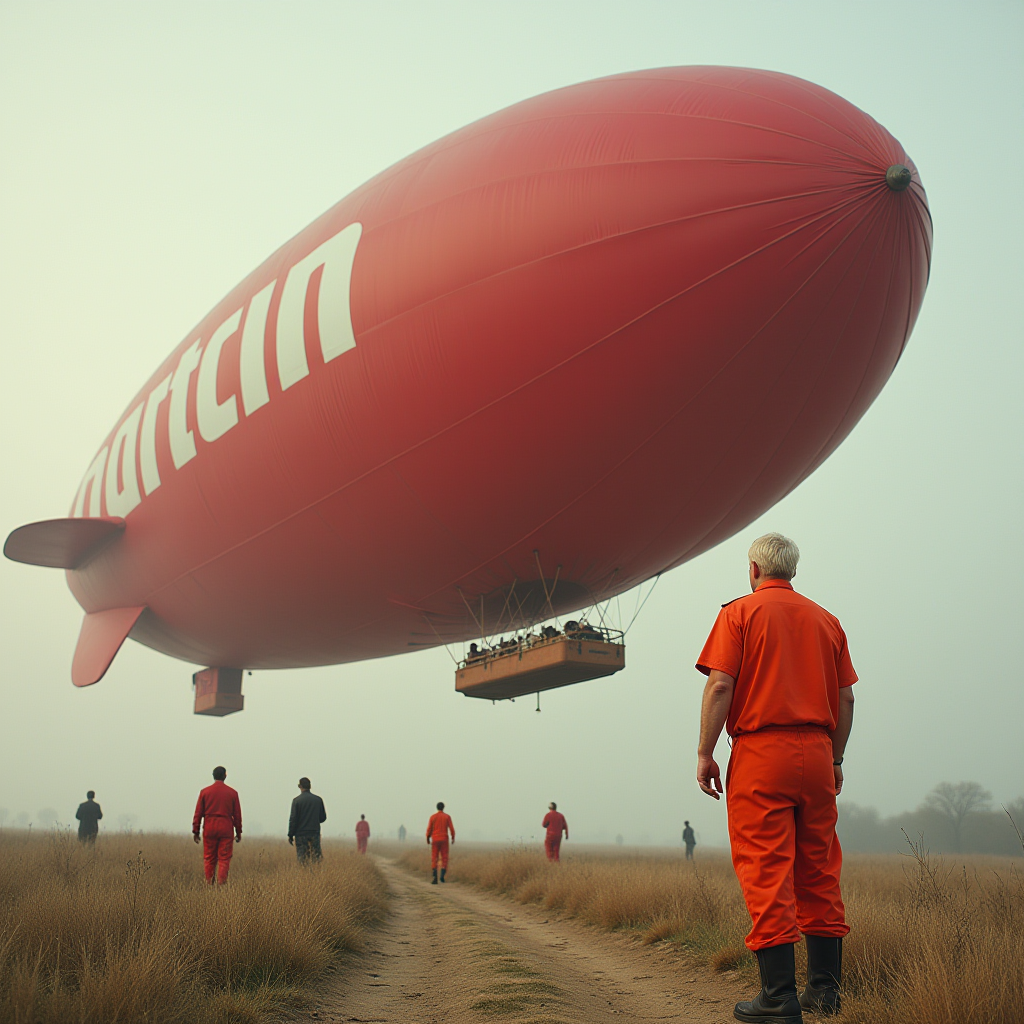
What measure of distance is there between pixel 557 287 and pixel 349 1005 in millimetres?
7052

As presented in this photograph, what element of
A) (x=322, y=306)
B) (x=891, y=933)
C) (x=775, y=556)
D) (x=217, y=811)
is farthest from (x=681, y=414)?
(x=217, y=811)

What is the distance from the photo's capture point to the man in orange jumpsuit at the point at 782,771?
3.67 meters

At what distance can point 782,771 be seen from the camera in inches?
147

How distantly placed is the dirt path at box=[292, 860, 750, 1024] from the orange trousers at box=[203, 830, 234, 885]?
2.49 metres

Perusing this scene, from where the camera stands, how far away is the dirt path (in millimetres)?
4789

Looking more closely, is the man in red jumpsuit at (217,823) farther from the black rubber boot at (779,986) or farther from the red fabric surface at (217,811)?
the black rubber boot at (779,986)

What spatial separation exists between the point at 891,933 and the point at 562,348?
20.8 ft

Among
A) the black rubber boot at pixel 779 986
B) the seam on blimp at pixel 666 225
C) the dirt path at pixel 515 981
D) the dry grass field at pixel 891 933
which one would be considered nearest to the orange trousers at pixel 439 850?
the dry grass field at pixel 891 933

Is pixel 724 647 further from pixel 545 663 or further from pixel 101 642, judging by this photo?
pixel 101 642

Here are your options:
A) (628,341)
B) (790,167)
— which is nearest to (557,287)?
(628,341)

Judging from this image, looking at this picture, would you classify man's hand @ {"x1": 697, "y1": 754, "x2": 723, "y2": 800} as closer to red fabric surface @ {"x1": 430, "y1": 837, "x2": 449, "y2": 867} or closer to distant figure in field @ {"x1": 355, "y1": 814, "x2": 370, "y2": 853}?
red fabric surface @ {"x1": 430, "y1": 837, "x2": 449, "y2": 867}

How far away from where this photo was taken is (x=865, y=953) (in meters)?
4.84

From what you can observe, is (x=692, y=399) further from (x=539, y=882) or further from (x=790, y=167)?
(x=539, y=882)

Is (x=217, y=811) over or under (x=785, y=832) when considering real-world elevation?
under
